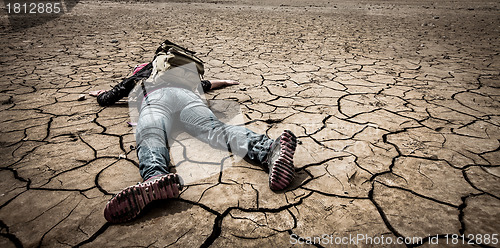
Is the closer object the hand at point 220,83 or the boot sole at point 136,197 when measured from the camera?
the boot sole at point 136,197

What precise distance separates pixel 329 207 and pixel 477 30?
6.62 meters

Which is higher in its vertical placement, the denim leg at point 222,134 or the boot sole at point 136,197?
the denim leg at point 222,134

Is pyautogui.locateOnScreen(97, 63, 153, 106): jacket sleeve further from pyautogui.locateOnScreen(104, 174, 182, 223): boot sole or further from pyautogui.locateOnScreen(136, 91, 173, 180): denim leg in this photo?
pyautogui.locateOnScreen(104, 174, 182, 223): boot sole

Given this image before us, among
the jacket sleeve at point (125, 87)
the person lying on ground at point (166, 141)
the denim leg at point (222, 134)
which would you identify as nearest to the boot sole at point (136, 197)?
the person lying on ground at point (166, 141)

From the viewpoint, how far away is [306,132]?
6.03 ft

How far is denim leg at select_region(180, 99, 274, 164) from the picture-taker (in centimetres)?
141

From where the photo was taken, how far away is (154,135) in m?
1.38

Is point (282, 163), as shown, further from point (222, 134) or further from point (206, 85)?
point (206, 85)

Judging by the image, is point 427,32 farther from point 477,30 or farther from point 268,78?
point 268,78

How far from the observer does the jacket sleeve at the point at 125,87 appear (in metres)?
1.92

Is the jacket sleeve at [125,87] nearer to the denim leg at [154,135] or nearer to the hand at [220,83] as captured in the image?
the denim leg at [154,135]

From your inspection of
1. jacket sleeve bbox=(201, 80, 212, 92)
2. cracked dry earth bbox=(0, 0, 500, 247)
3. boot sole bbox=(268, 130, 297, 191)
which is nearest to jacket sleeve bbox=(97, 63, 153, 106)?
cracked dry earth bbox=(0, 0, 500, 247)

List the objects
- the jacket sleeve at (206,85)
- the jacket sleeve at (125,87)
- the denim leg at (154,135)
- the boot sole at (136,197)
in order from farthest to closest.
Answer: the jacket sleeve at (206,85), the jacket sleeve at (125,87), the denim leg at (154,135), the boot sole at (136,197)

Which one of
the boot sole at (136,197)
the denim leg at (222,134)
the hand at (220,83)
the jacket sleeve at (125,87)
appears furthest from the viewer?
the hand at (220,83)
